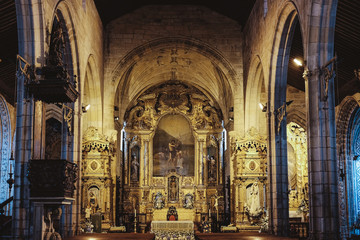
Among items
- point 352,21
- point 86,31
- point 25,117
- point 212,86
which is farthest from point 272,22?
point 212,86

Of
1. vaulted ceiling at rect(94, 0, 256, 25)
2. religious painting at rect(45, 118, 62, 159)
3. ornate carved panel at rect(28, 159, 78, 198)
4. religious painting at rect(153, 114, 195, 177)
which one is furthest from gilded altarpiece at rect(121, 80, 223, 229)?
ornate carved panel at rect(28, 159, 78, 198)

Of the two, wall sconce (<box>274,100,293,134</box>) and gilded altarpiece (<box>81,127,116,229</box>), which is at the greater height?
wall sconce (<box>274,100,293,134</box>)

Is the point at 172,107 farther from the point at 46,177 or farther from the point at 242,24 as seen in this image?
the point at 46,177

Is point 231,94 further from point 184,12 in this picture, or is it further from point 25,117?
point 25,117

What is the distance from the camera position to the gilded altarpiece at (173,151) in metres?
26.7

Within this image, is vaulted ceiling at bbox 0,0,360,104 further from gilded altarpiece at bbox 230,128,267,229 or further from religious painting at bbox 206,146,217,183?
religious painting at bbox 206,146,217,183

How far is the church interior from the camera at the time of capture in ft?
36.3

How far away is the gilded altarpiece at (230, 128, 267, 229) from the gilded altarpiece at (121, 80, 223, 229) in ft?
19.6

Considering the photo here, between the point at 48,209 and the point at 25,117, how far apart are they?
1.94m

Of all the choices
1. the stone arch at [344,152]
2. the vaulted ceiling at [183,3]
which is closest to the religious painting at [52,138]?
the vaulted ceiling at [183,3]

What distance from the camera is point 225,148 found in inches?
1059

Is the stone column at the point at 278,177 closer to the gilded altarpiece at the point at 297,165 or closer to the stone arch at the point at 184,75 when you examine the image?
the stone arch at the point at 184,75

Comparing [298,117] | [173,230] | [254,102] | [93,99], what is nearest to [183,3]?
[254,102]

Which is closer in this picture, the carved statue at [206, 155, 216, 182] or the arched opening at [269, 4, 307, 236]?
the arched opening at [269, 4, 307, 236]
